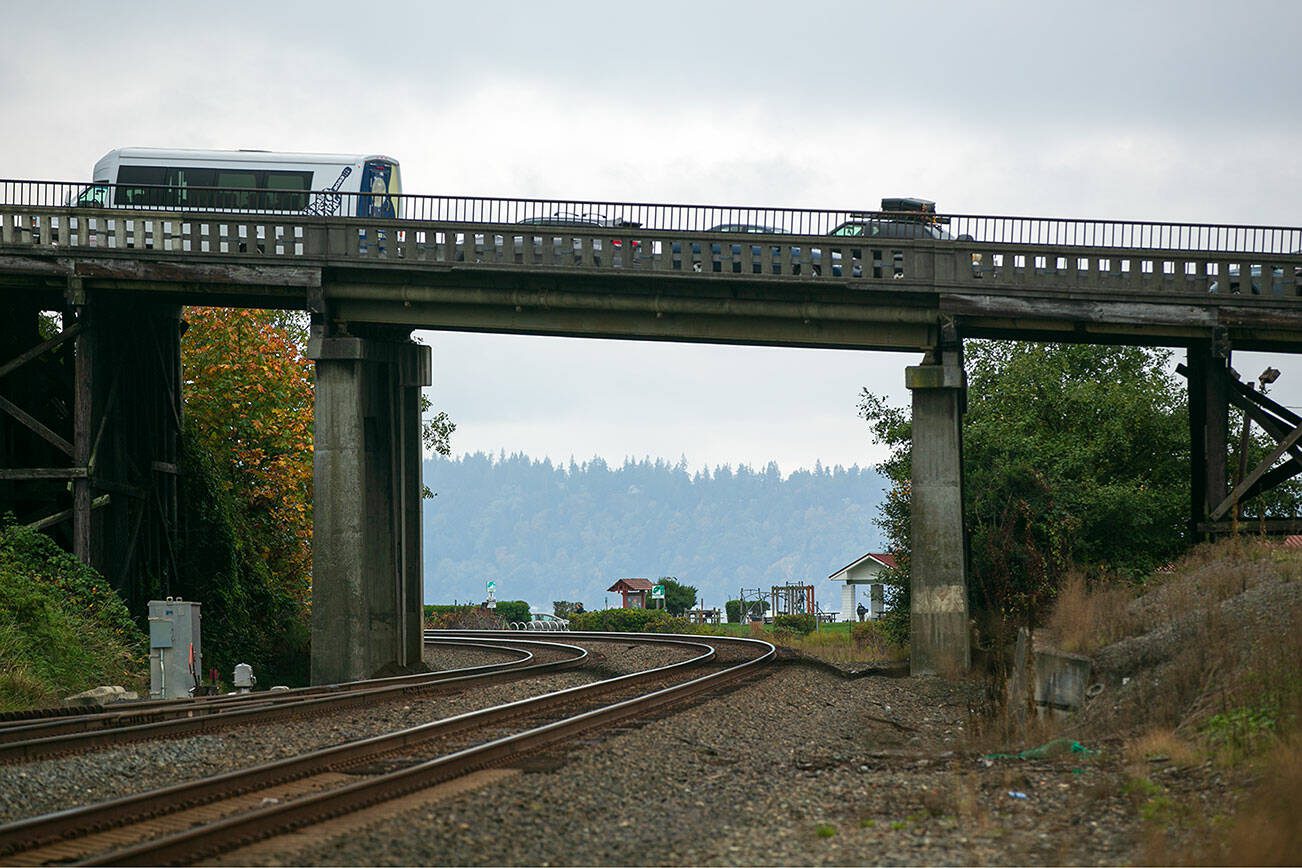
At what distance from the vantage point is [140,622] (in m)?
30.9

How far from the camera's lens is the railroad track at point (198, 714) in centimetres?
1468

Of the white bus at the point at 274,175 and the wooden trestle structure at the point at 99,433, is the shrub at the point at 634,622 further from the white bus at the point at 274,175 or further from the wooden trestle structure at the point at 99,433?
the wooden trestle structure at the point at 99,433

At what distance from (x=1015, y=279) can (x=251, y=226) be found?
15736 millimetres

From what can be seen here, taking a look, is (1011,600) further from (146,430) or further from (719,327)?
(146,430)

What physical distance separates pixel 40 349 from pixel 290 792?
19.7 metres

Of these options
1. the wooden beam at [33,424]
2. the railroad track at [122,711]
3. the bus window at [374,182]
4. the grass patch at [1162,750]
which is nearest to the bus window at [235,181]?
the bus window at [374,182]

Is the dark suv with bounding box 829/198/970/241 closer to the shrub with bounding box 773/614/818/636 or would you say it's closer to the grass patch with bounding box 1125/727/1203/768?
the grass patch with bounding box 1125/727/1203/768

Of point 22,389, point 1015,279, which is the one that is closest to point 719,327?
point 1015,279

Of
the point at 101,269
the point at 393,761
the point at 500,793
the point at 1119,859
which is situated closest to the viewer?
the point at 1119,859

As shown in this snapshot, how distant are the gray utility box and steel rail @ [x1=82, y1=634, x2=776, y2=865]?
9.07 meters

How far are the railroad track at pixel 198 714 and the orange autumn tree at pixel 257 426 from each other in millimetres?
15427

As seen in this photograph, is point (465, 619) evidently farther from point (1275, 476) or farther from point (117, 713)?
point (117, 713)

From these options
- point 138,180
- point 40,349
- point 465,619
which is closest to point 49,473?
point 40,349

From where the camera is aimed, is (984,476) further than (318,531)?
Yes
